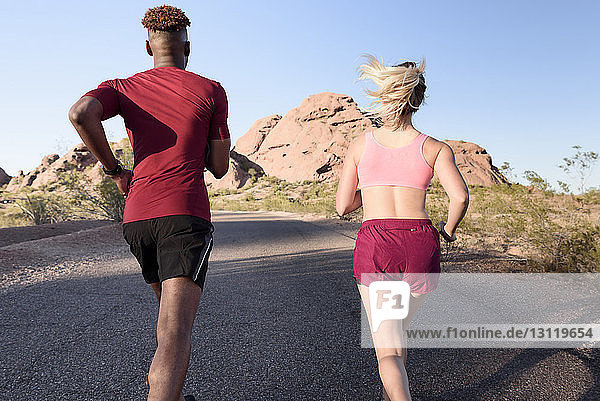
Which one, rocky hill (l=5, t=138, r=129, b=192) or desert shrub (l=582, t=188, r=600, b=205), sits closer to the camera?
desert shrub (l=582, t=188, r=600, b=205)

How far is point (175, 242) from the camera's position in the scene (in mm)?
2051

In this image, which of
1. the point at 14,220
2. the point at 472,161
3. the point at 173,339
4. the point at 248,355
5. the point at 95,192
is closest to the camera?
the point at 173,339

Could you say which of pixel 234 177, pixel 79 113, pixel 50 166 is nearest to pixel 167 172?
pixel 79 113

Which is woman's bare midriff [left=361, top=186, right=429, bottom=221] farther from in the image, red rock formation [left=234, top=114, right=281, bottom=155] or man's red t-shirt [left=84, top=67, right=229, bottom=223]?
red rock formation [left=234, top=114, right=281, bottom=155]

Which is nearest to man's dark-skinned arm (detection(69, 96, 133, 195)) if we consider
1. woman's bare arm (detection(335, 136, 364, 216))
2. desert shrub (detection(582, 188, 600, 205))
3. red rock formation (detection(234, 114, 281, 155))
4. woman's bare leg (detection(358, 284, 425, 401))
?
woman's bare arm (detection(335, 136, 364, 216))

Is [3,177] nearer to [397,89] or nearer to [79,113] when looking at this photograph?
[79,113]

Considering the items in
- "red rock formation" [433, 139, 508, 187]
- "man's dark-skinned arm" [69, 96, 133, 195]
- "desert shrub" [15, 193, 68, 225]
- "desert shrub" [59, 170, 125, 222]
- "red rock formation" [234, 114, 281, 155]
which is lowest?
"red rock formation" [234, 114, 281, 155]

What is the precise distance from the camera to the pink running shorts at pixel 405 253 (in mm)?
2178

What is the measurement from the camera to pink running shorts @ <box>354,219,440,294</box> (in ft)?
7.14

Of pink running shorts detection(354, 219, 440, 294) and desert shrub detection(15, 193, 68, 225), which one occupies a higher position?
pink running shorts detection(354, 219, 440, 294)

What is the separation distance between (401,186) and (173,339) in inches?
49.0

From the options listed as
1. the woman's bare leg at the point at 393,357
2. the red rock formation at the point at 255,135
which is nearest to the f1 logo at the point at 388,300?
the woman's bare leg at the point at 393,357

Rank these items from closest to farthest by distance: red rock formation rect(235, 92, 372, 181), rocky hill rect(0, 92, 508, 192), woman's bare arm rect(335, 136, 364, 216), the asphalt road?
woman's bare arm rect(335, 136, 364, 216), the asphalt road, rocky hill rect(0, 92, 508, 192), red rock formation rect(235, 92, 372, 181)

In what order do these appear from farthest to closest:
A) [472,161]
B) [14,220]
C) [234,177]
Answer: [234,177]
[472,161]
[14,220]
